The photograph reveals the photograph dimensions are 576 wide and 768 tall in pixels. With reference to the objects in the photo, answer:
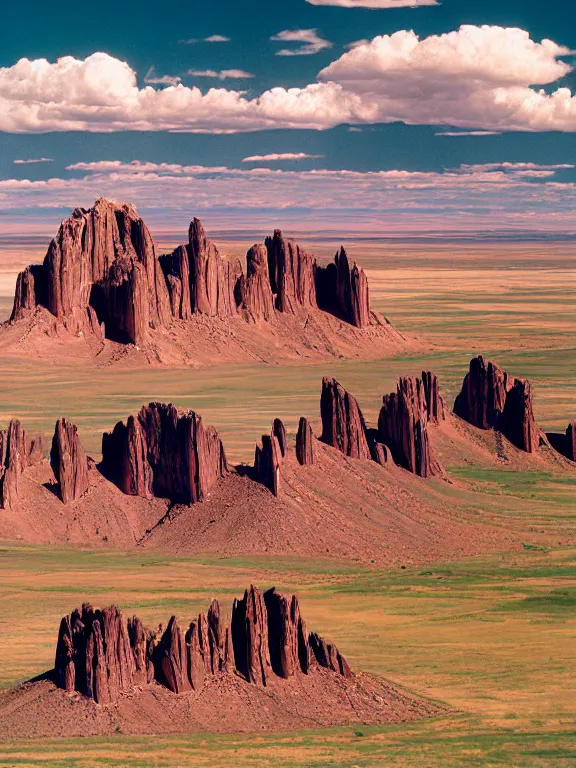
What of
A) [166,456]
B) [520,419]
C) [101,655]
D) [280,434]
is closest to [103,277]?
[520,419]

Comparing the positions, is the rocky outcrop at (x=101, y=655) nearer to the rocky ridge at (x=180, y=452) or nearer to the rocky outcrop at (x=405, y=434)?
the rocky ridge at (x=180, y=452)

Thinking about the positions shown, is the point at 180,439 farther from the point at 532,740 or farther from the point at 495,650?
the point at 532,740

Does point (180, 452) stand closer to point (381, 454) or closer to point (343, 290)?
point (381, 454)

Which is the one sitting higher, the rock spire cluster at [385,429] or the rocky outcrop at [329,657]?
the rock spire cluster at [385,429]

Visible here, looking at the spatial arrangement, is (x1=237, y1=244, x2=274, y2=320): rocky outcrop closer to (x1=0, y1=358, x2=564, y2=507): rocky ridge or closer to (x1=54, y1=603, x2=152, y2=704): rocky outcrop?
(x1=0, y1=358, x2=564, y2=507): rocky ridge

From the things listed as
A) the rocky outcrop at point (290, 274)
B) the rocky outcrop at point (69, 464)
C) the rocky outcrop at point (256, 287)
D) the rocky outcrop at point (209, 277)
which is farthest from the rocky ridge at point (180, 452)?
the rocky outcrop at point (256, 287)

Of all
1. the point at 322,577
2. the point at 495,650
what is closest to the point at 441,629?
the point at 495,650
